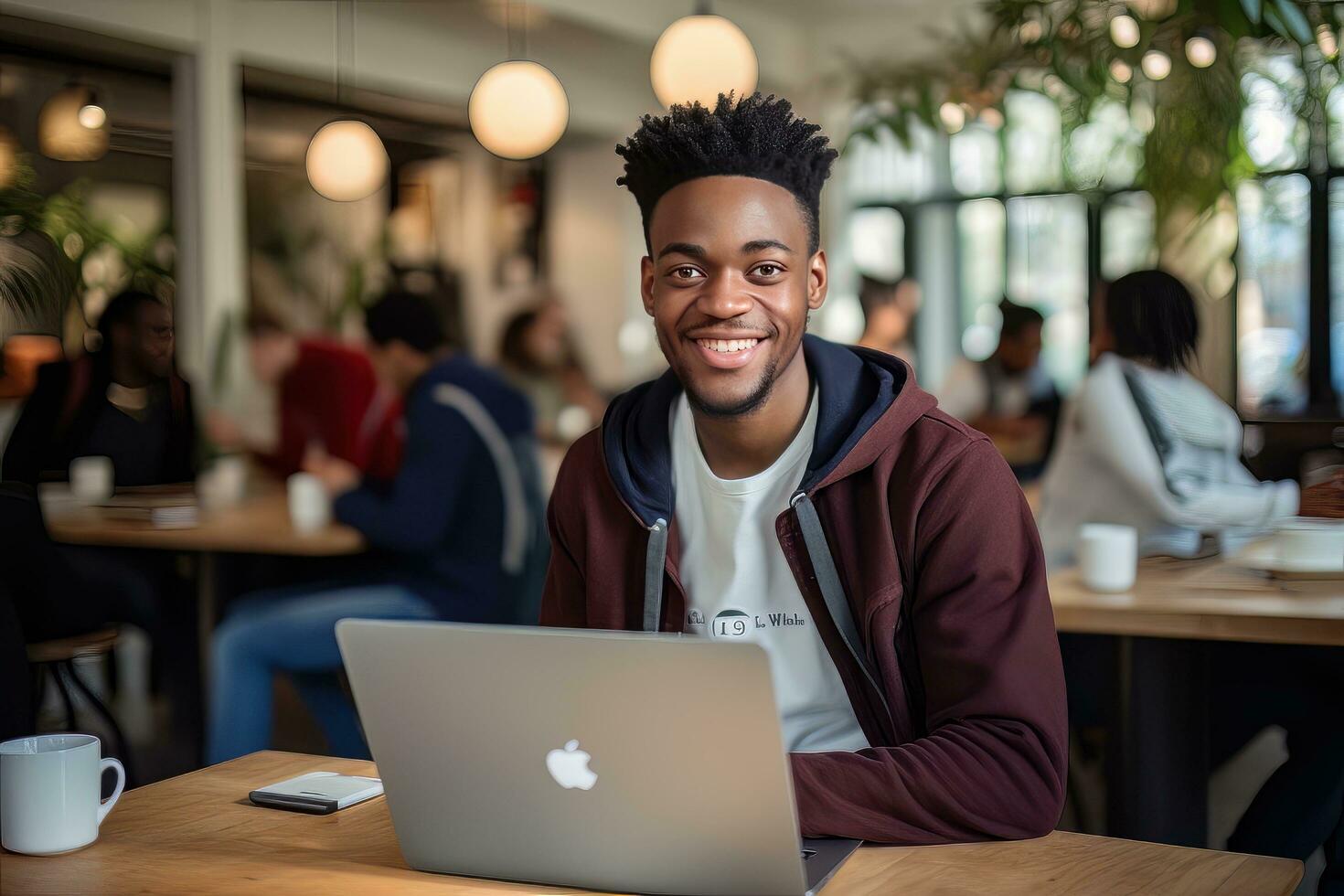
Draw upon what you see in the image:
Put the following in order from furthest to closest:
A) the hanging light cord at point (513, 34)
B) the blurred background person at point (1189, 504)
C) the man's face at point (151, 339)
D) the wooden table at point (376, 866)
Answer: the hanging light cord at point (513, 34), the man's face at point (151, 339), the blurred background person at point (1189, 504), the wooden table at point (376, 866)

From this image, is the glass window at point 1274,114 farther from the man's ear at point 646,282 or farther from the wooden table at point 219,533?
the wooden table at point 219,533

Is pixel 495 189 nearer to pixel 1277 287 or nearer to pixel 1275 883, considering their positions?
pixel 1277 287

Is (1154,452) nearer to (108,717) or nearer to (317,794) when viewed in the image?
(317,794)

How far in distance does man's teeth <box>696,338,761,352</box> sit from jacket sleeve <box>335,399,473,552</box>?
1734 mm

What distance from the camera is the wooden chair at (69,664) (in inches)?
97.6

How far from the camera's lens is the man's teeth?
1.51 meters

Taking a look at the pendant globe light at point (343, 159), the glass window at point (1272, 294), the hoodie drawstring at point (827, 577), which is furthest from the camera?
the pendant globe light at point (343, 159)

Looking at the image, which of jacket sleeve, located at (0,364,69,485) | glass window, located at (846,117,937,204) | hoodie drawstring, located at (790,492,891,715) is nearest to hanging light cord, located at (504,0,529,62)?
glass window, located at (846,117,937,204)

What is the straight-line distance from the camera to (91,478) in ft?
9.11

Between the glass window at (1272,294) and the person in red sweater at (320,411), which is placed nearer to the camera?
the glass window at (1272,294)

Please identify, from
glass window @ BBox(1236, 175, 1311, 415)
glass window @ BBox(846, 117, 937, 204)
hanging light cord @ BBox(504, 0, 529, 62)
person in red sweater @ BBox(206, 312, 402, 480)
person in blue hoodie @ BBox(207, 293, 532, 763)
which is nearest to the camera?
glass window @ BBox(1236, 175, 1311, 415)

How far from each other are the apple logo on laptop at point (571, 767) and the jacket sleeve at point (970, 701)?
0.83ft

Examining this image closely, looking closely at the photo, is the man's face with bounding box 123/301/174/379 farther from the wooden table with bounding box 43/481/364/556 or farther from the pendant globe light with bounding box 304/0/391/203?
the pendant globe light with bounding box 304/0/391/203

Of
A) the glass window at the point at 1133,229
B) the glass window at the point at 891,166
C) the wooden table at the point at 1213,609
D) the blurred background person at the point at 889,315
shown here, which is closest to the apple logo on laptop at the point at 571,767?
the wooden table at the point at 1213,609
